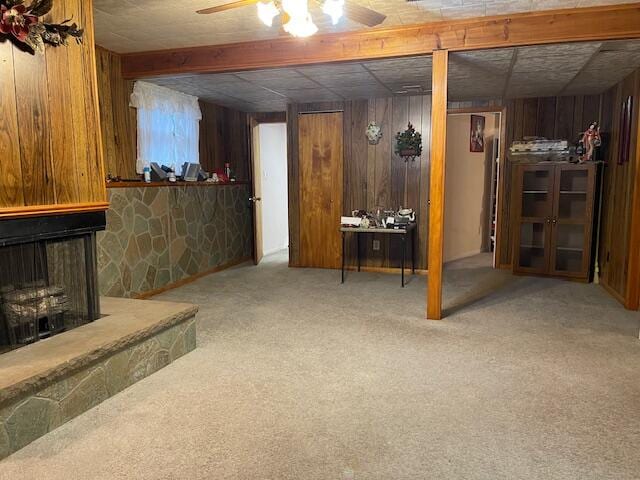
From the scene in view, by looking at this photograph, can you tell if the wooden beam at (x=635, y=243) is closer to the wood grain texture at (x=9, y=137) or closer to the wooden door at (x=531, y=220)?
the wooden door at (x=531, y=220)

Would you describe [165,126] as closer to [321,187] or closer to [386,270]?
[321,187]

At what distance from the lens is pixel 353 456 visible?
1935 millimetres

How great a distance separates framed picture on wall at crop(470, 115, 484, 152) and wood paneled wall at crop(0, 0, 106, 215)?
18.1 feet

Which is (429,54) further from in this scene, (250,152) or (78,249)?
(250,152)

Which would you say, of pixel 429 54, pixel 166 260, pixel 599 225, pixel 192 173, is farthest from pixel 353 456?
pixel 599 225

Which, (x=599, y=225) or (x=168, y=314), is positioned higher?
(x=599, y=225)

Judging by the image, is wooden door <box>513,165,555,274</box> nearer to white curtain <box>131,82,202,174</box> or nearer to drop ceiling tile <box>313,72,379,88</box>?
drop ceiling tile <box>313,72,379,88</box>

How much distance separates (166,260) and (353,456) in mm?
3526

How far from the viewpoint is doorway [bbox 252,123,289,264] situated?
21.5 feet

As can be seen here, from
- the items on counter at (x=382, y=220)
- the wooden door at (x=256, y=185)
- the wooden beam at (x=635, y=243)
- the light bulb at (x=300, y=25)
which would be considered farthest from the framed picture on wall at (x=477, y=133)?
the light bulb at (x=300, y=25)

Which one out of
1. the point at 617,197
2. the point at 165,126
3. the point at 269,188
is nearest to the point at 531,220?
the point at 617,197

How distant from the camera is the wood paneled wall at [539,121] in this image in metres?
5.43

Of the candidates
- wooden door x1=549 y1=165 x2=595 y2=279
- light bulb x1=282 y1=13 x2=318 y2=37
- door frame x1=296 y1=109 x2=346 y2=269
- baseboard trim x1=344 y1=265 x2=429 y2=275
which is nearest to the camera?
light bulb x1=282 y1=13 x2=318 y2=37

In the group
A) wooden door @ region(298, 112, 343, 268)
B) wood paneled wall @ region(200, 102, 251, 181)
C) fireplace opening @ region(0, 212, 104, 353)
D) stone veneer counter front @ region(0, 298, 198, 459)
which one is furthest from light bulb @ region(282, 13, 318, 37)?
wood paneled wall @ region(200, 102, 251, 181)
